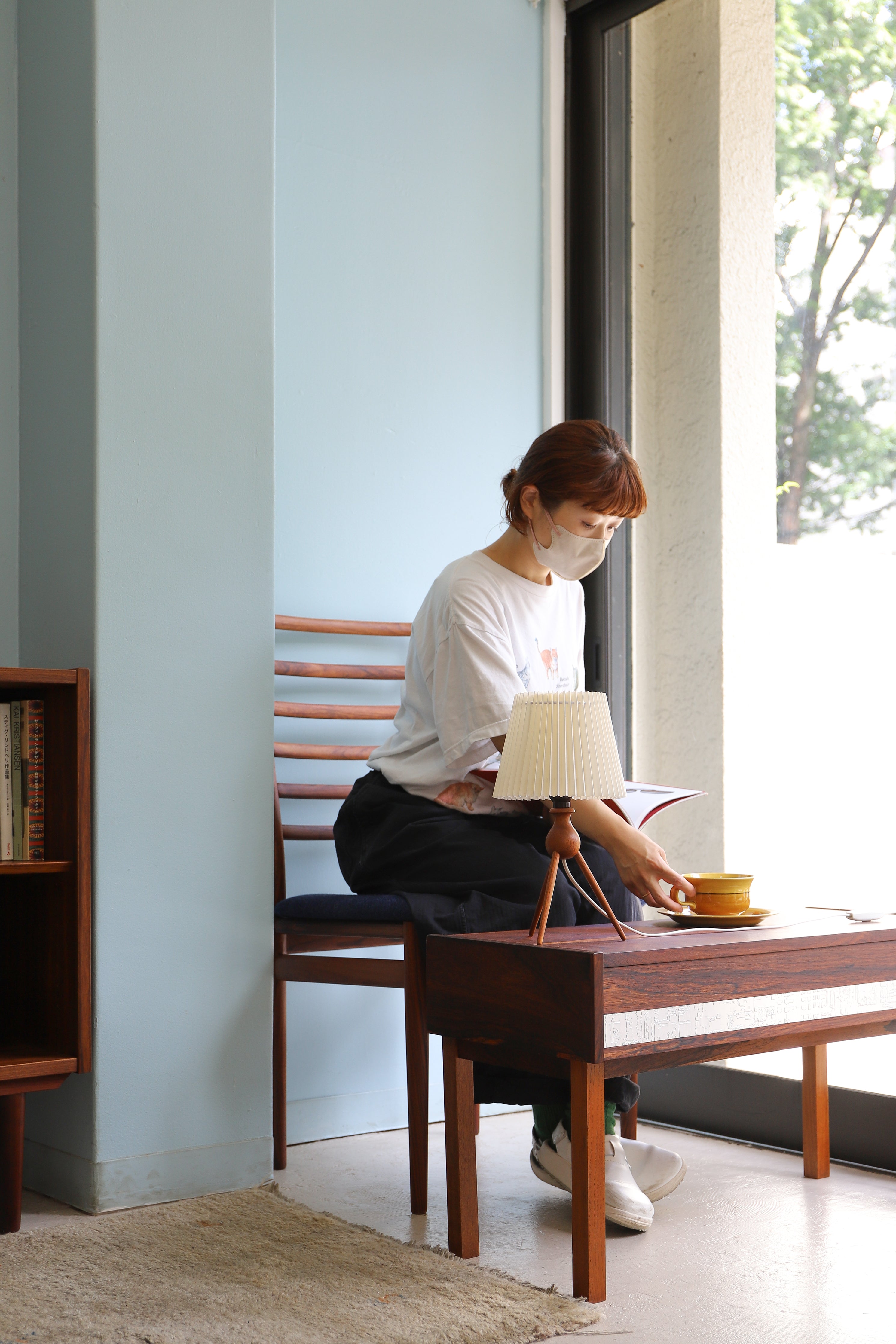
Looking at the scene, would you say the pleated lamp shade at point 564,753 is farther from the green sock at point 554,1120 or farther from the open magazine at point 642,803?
the green sock at point 554,1120

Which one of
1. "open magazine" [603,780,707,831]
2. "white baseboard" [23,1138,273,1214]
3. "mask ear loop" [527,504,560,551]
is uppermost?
"mask ear loop" [527,504,560,551]

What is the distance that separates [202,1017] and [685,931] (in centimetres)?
76

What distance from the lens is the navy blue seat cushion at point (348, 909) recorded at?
1923 millimetres

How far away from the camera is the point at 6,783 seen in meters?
1.89

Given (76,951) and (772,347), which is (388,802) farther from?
(772,347)

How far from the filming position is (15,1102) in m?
1.82

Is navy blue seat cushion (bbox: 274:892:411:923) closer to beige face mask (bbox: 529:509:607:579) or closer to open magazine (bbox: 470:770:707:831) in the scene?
open magazine (bbox: 470:770:707:831)

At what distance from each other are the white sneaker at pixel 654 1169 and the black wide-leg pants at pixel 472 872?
13 cm

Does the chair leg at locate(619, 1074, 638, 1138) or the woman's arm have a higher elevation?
the woman's arm

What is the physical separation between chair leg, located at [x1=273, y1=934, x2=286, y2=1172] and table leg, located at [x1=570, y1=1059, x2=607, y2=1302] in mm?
748

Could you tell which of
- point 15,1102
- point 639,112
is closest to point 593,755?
point 15,1102

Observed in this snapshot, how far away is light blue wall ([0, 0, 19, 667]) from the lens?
214cm

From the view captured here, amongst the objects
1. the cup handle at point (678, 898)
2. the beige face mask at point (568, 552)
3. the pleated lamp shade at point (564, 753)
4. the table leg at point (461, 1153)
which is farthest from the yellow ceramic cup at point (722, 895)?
the beige face mask at point (568, 552)

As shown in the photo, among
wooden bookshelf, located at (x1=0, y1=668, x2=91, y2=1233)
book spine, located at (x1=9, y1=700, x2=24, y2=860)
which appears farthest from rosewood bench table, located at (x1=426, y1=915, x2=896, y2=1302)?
book spine, located at (x1=9, y1=700, x2=24, y2=860)
